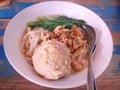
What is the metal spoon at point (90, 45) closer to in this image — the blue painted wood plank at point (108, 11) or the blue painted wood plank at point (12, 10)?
the blue painted wood plank at point (108, 11)

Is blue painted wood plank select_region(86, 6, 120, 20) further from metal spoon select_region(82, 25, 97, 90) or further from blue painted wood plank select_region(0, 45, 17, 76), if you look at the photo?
blue painted wood plank select_region(0, 45, 17, 76)

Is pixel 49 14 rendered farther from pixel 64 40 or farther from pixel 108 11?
pixel 108 11

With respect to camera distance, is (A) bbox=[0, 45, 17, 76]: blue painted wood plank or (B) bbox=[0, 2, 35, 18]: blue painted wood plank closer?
(A) bbox=[0, 45, 17, 76]: blue painted wood plank

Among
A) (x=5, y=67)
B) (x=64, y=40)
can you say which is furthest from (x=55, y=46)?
(x=5, y=67)

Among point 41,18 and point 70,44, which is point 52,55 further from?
point 41,18

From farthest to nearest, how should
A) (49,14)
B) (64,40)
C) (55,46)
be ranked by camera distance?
(49,14) → (64,40) → (55,46)

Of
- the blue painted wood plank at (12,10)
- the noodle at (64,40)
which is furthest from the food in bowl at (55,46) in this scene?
the blue painted wood plank at (12,10)

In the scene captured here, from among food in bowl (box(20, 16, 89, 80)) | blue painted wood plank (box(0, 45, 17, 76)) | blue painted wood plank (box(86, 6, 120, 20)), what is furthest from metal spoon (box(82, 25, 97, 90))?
blue painted wood plank (box(0, 45, 17, 76))
